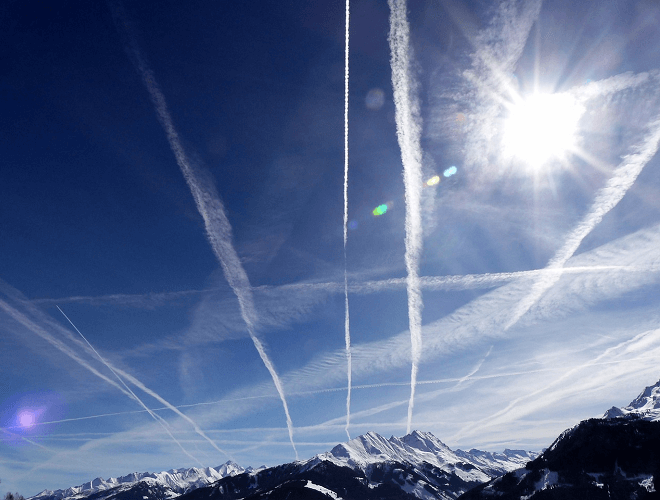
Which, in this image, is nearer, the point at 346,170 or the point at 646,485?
the point at 346,170

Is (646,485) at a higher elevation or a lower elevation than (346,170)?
lower
